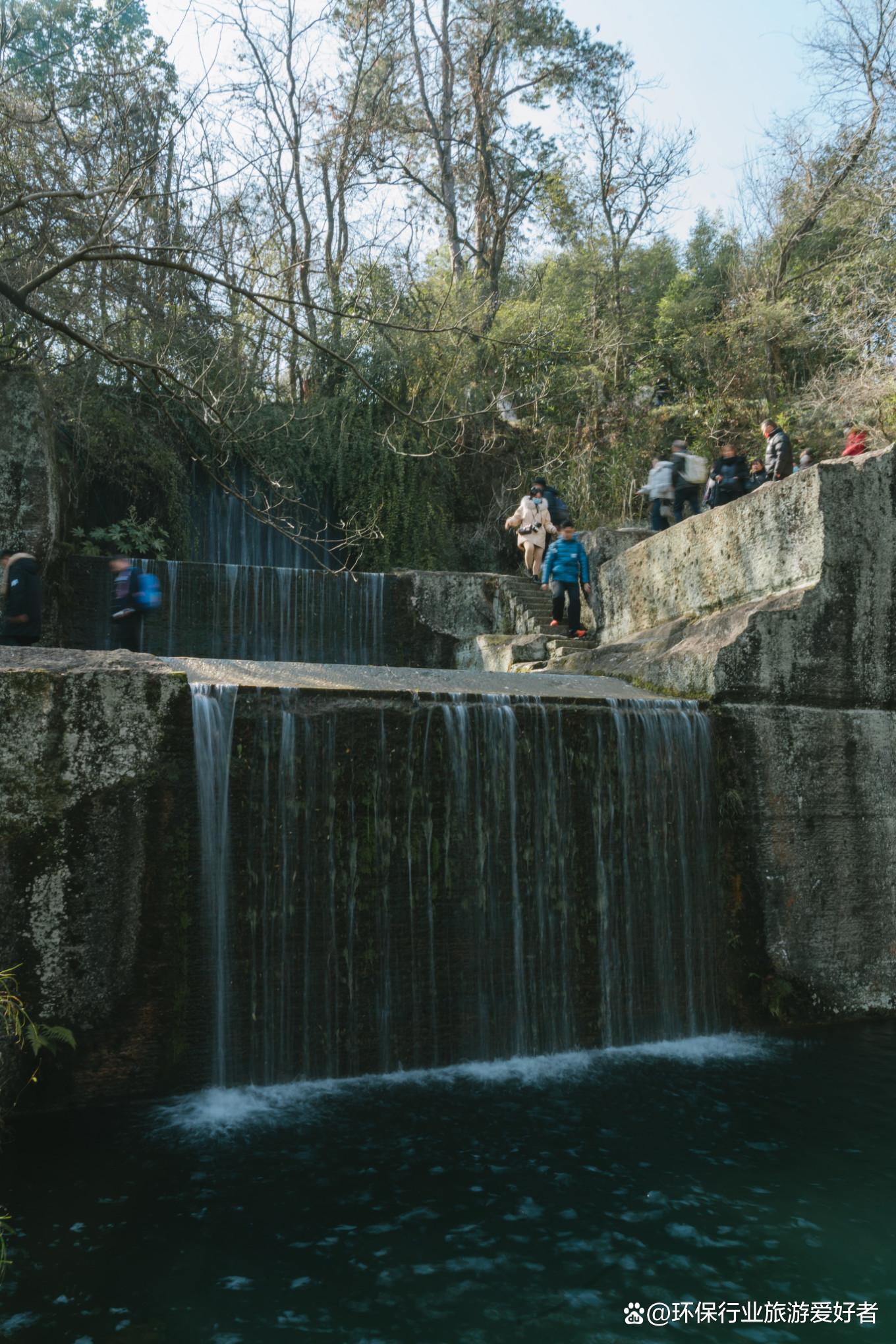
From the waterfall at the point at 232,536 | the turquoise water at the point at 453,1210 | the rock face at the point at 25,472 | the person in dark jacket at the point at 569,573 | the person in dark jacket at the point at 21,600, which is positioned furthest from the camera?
the waterfall at the point at 232,536

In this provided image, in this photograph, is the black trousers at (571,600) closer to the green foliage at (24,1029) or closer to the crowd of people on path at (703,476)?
the crowd of people on path at (703,476)

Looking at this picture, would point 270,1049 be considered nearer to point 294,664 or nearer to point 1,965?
point 1,965

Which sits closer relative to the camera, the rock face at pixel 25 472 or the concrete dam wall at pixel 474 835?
the concrete dam wall at pixel 474 835

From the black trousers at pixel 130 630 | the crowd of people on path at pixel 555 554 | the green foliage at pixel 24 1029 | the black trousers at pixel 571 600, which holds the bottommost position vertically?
the green foliage at pixel 24 1029

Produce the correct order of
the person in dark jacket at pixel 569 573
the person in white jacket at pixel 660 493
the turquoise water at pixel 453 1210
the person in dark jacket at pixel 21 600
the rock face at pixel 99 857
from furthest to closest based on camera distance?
the person in white jacket at pixel 660 493, the person in dark jacket at pixel 569 573, the person in dark jacket at pixel 21 600, the rock face at pixel 99 857, the turquoise water at pixel 453 1210

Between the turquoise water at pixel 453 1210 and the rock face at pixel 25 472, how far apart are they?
691 centimetres

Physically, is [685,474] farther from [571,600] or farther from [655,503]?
[571,600]

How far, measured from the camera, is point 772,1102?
5691 mm

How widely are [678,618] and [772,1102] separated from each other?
4.50 meters

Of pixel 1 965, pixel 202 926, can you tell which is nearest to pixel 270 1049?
pixel 202 926

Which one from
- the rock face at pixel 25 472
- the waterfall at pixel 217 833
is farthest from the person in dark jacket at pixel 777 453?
A: the rock face at pixel 25 472

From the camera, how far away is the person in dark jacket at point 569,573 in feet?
35.7

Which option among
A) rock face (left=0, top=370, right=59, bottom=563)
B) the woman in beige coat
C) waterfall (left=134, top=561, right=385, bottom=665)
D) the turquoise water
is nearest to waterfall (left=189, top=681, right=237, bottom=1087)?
the turquoise water

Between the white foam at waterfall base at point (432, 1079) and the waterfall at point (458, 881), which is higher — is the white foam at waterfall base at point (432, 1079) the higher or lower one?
the lower one
